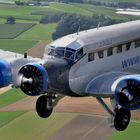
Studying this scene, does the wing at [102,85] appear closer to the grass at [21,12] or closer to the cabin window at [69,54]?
the cabin window at [69,54]

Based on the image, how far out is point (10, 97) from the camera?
92.7 metres

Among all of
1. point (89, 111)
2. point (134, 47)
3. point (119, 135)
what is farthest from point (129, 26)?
point (89, 111)

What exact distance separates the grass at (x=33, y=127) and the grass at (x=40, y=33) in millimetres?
66306

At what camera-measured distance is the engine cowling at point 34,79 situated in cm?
2870

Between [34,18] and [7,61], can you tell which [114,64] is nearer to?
[7,61]

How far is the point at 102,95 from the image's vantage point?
3022 cm

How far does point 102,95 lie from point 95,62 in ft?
8.95

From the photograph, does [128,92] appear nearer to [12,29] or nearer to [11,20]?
[12,29]

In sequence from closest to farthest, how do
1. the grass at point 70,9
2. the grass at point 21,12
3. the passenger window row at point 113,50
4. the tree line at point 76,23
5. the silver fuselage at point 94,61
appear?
the silver fuselage at point 94,61, the passenger window row at point 113,50, the tree line at point 76,23, the grass at point 21,12, the grass at point 70,9

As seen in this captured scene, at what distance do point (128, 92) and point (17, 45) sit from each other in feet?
356

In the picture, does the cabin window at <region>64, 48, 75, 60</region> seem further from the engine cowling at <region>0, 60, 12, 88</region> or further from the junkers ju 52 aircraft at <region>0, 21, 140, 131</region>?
the engine cowling at <region>0, 60, 12, 88</region>

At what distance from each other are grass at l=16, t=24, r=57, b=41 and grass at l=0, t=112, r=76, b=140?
218ft

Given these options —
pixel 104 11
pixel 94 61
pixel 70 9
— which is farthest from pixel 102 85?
pixel 70 9

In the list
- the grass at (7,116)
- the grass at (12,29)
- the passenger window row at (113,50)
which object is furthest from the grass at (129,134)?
the grass at (12,29)
